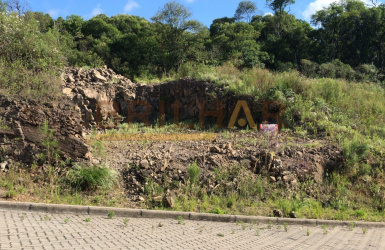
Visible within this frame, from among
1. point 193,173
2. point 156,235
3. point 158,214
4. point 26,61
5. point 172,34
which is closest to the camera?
point 156,235

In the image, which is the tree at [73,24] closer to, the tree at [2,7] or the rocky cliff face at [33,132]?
the tree at [2,7]

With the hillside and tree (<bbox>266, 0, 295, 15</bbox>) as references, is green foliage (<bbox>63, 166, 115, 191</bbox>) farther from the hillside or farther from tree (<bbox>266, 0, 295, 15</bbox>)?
tree (<bbox>266, 0, 295, 15</bbox>)

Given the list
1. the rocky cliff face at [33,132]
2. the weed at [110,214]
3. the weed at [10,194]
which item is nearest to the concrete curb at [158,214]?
the weed at [110,214]

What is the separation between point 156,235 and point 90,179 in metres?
2.59

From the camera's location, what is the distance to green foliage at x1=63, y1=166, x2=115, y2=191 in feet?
21.7

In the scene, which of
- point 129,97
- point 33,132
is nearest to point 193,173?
point 33,132

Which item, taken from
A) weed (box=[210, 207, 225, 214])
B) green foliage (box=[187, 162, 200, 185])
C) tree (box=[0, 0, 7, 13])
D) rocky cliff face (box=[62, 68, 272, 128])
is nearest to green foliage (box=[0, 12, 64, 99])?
tree (box=[0, 0, 7, 13])

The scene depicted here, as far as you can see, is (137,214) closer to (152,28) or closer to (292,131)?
(292,131)

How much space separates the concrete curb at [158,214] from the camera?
537cm

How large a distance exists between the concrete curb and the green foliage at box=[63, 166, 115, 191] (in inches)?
43.4

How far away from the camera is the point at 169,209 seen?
6.18 meters

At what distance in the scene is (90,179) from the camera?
6590 millimetres

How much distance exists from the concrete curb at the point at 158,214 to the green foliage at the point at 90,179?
1103 mm

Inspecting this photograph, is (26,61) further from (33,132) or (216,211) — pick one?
(216,211)
